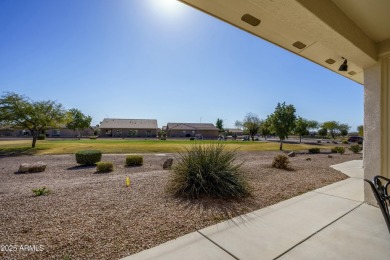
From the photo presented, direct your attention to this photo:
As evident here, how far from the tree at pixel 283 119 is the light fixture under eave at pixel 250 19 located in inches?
911

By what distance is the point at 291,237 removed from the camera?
2984mm

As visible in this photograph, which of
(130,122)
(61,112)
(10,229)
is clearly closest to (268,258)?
(10,229)

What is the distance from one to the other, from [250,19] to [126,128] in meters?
66.2

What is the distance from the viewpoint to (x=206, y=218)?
368 centimetres

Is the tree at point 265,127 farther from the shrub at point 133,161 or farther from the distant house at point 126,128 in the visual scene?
the distant house at point 126,128

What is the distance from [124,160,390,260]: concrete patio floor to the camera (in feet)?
8.46

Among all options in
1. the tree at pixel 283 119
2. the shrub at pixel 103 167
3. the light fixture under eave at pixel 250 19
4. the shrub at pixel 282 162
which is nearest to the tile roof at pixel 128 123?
the tree at pixel 283 119

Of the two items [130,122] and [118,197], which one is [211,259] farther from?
[130,122]

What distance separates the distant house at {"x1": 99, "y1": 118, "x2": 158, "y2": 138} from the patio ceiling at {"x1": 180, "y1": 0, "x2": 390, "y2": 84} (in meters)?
64.9

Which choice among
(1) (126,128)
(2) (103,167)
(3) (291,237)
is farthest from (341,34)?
(1) (126,128)

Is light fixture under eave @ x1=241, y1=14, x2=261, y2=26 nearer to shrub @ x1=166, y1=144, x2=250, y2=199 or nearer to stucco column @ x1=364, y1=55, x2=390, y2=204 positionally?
stucco column @ x1=364, y1=55, x2=390, y2=204

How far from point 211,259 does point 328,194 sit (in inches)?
171

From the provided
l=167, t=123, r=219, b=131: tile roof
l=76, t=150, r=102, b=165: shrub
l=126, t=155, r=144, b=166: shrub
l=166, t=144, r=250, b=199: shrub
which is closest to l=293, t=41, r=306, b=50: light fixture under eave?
l=166, t=144, r=250, b=199: shrub

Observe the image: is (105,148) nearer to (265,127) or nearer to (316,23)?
(316,23)
